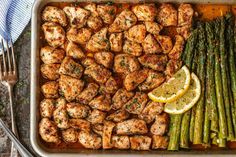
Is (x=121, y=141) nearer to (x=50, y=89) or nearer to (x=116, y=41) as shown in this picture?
(x=50, y=89)

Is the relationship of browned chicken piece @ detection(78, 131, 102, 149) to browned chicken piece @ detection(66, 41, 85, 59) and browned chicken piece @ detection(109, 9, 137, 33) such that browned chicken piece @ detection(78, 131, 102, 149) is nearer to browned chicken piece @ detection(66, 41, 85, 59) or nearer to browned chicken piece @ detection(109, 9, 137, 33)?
browned chicken piece @ detection(66, 41, 85, 59)

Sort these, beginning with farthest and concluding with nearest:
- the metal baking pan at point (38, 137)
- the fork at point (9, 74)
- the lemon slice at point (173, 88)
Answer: the fork at point (9, 74)
the metal baking pan at point (38, 137)
the lemon slice at point (173, 88)

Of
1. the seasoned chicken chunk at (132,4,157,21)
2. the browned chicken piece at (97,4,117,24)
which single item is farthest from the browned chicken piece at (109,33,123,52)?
the seasoned chicken chunk at (132,4,157,21)

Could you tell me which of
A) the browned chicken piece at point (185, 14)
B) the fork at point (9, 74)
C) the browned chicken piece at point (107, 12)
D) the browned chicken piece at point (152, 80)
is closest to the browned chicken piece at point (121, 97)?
the browned chicken piece at point (152, 80)

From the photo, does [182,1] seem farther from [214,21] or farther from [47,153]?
[47,153]

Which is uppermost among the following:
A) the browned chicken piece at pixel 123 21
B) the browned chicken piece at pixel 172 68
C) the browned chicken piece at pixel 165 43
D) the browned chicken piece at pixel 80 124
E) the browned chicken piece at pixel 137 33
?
the browned chicken piece at pixel 123 21

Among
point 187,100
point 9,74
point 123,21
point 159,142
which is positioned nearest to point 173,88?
point 187,100

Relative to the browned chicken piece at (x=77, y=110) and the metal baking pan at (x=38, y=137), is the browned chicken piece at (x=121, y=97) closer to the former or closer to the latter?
the browned chicken piece at (x=77, y=110)
